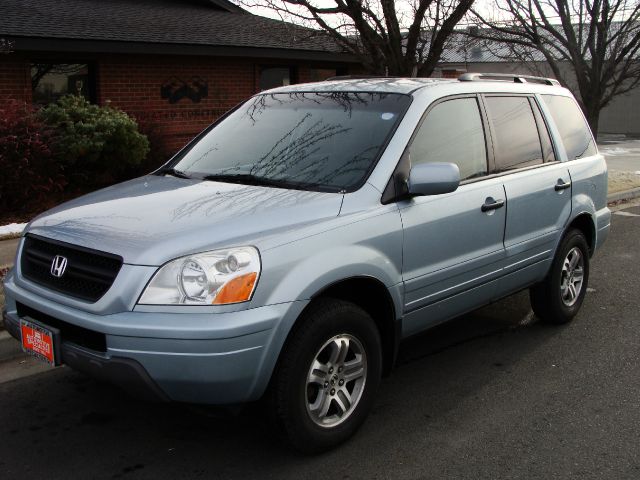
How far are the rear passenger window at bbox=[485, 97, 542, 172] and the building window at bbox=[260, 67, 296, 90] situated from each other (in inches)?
400

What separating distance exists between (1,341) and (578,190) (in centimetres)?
419

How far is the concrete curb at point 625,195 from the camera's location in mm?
11945

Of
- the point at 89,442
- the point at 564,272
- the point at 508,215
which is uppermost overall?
the point at 508,215

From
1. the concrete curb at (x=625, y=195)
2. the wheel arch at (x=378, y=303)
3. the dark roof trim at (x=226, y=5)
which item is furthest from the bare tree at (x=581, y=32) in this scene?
the wheel arch at (x=378, y=303)

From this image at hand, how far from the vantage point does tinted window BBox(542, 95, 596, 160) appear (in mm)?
5504

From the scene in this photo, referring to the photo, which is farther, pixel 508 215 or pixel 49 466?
pixel 508 215

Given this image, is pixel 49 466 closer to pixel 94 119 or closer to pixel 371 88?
pixel 371 88

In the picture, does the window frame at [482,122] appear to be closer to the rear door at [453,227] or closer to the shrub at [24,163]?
the rear door at [453,227]

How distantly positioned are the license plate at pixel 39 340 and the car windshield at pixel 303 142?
1290 mm

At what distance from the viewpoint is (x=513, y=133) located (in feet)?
16.1

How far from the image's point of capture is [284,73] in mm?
15281

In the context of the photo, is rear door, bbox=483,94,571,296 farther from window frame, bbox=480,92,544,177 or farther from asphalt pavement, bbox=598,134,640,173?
asphalt pavement, bbox=598,134,640,173

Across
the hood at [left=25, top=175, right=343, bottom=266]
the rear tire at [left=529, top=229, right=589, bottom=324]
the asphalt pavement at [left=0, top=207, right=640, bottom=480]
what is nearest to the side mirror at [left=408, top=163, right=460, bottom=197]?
the hood at [left=25, top=175, right=343, bottom=266]

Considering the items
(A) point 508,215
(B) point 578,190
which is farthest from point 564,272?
(A) point 508,215
